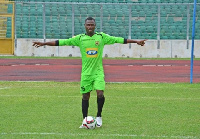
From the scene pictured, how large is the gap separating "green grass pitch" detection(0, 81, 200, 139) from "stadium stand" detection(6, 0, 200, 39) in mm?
20383

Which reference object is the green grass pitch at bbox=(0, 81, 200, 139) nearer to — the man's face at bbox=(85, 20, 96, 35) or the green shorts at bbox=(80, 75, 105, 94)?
the green shorts at bbox=(80, 75, 105, 94)

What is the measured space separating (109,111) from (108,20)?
91.6ft

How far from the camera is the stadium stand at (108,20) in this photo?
4081 centimetres

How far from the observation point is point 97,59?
36.6 ft

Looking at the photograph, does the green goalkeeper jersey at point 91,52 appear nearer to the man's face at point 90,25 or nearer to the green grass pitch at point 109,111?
the man's face at point 90,25

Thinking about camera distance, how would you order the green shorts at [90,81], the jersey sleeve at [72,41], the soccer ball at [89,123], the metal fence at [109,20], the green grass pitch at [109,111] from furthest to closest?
1. the metal fence at [109,20]
2. the jersey sleeve at [72,41]
3. the green shorts at [90,81]
4. the soccer ball at [89,123]
5. the green grass pitch at [109,111]

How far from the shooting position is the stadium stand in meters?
40.8

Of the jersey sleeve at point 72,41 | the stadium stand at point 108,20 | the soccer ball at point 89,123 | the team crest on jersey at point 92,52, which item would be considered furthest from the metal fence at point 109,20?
the soccer ball at point 89,123

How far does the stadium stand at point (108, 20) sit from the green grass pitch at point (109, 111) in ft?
66.9

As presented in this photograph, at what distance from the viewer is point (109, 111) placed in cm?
1350

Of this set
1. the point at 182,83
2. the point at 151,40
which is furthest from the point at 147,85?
the point at 151,40

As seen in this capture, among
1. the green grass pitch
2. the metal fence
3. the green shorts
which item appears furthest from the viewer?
the metal fence

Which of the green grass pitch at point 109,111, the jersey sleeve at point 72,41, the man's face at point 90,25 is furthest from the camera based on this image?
the jersey sleeve at point 72,41

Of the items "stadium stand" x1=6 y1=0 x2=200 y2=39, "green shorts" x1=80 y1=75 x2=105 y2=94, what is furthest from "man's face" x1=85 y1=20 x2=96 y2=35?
"stadium stand" x1=6 y1=0 x2=200 y2=39
